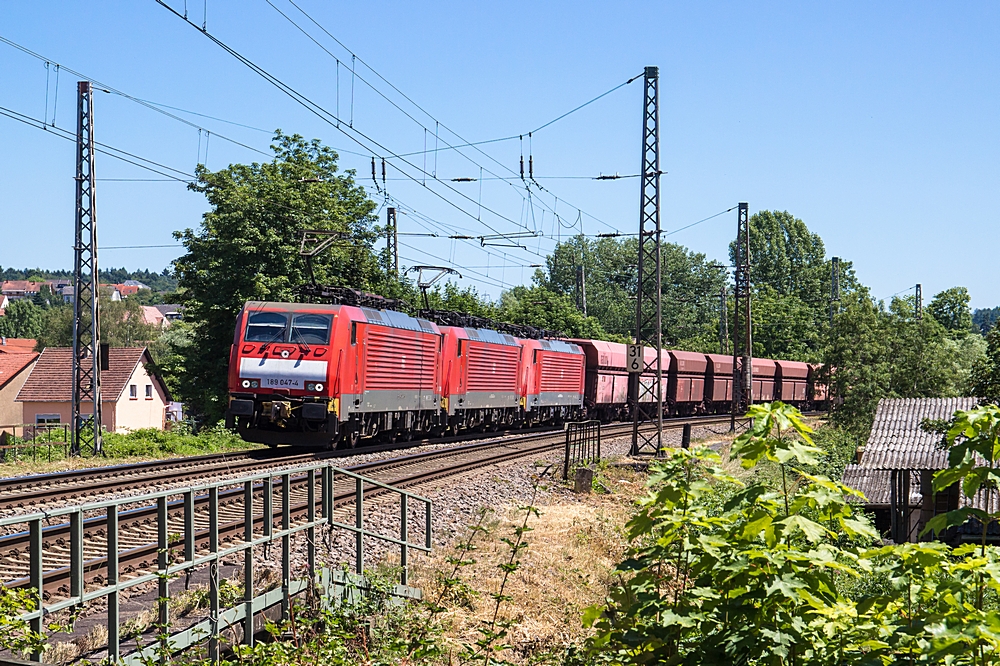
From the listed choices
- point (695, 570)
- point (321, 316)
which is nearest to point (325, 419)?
point (321, 316)

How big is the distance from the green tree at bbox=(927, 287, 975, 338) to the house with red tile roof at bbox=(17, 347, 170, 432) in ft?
213

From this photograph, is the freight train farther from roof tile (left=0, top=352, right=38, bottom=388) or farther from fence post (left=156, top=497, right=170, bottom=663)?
roof tile (left=0, top=352, right=38, bottom=388)

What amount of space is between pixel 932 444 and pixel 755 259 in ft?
270

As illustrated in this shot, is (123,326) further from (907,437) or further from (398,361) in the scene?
(907,437)

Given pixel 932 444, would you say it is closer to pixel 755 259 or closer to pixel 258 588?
pixel 258 588

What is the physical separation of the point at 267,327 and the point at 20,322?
13947 cm

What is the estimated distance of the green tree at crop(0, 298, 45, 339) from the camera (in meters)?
145

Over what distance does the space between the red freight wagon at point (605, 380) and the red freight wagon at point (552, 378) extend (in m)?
1.16

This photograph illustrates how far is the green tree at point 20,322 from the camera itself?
145 metres

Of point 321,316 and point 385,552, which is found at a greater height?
point 321,316

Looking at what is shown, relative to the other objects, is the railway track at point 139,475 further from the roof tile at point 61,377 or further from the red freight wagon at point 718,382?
the roof tile at point 61,377

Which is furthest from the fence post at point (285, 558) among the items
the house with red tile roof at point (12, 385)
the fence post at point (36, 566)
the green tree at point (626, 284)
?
the green tree at point (626, 284)

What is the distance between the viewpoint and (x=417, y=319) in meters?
26.8

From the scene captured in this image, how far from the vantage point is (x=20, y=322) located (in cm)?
14688
